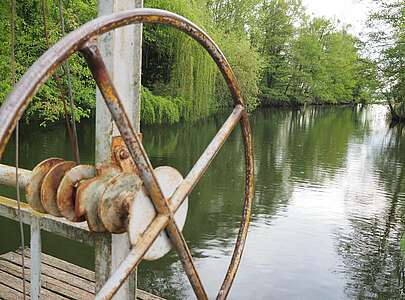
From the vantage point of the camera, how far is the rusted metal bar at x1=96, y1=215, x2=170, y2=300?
740 millimetres

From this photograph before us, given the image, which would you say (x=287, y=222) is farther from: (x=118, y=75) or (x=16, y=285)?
(x=118, y=75)

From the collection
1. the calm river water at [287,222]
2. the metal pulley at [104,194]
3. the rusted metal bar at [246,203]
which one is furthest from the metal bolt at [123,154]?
the calm river water at [287,222]

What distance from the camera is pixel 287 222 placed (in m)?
7.30

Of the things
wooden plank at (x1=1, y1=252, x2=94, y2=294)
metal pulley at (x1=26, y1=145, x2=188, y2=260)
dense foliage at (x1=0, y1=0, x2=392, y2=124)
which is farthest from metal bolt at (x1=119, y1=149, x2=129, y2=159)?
wooden plank at (x1=1, y1=252, x2=94, y2=294)

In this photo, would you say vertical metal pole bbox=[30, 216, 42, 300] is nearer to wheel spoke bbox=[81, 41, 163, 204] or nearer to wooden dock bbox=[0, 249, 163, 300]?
wheel spoke bbox=[81, 41, 163, 204]

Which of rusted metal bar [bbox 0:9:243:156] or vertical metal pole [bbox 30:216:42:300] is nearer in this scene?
rusted metal bar [bbox 0:9:243:156]

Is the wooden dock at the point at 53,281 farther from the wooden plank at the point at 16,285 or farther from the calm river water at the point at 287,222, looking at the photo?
the calm river water at the point at 287,222

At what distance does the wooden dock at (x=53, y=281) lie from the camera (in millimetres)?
2762

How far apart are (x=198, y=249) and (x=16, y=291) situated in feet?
11.5

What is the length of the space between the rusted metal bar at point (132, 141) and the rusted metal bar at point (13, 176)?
27cm

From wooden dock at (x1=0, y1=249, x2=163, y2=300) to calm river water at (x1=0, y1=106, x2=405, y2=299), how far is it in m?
1.84

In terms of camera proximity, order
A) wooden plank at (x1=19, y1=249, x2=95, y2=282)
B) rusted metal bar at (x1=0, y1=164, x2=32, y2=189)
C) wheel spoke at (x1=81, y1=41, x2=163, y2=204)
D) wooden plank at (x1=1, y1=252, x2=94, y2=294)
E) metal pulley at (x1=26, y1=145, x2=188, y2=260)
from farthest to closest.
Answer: wooden plank at (x1=19, y1=249, x2=95, y2=282) < wooden plank at (x1=1, y1=252, x2=94, y2=294) < rusted metal bar at (x1=0, y1=164, x2=32, y2=189) < metal pulley at (x1=26, y1=145, x2=188, y2=260) < wheel spoke at (x1=81, y1=41, x2=163, y2=204)

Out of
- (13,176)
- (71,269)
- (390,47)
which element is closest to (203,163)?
(13,176)

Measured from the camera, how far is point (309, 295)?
5098mm
